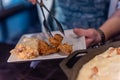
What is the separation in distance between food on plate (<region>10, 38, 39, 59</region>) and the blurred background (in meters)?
1.30

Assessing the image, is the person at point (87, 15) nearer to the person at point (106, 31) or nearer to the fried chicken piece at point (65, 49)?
the person at point (106, 31)

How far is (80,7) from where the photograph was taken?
127cm

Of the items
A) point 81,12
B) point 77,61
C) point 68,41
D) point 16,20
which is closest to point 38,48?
point 68,41

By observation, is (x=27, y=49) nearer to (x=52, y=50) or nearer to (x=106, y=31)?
(x=52, y=50)

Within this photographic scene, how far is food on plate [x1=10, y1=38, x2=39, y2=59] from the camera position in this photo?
0.88 metres

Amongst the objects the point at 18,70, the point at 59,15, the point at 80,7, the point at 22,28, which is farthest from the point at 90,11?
the point at 22,28

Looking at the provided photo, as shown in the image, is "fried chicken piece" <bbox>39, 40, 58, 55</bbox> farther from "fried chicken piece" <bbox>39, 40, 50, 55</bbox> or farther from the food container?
the food container

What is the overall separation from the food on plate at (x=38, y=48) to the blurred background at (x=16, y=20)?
1.32 metres

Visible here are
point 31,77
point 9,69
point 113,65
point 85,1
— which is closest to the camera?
point 113,65

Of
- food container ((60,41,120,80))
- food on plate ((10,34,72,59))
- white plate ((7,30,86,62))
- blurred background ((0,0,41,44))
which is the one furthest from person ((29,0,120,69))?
blurred background ((0,0,41,44))

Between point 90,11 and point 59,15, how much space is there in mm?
176

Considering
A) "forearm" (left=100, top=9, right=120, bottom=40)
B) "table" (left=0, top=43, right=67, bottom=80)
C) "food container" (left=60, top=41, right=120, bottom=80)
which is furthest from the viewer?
"forearm" (left=100, top=9, right=120, bottom=40)

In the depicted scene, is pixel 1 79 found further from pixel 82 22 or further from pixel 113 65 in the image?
pixel 82 22

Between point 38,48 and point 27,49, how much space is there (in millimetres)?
45
